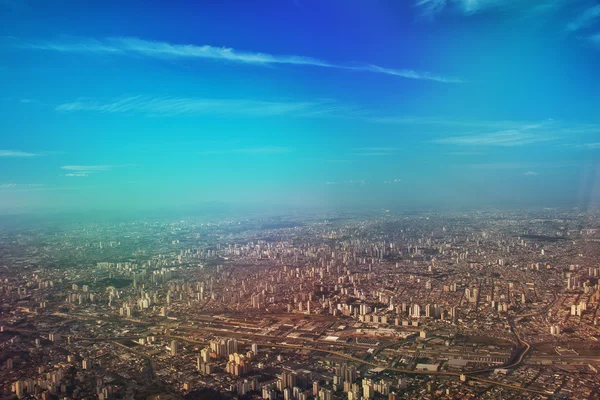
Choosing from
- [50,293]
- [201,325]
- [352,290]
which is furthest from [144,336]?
[352,290]

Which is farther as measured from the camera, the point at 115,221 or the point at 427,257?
the point at 115,221

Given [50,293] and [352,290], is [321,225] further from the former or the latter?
[50,293]

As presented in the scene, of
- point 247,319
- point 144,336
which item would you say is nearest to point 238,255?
point 247,319

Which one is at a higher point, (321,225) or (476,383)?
(321,225)

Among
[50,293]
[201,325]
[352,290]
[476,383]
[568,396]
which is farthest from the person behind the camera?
[352,290]

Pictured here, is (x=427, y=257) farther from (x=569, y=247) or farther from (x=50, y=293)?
(x=50, y=293)

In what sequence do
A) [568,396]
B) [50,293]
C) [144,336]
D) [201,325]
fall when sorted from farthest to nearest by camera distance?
[50,293] < [201,325] < [144,336] < [568,396]
